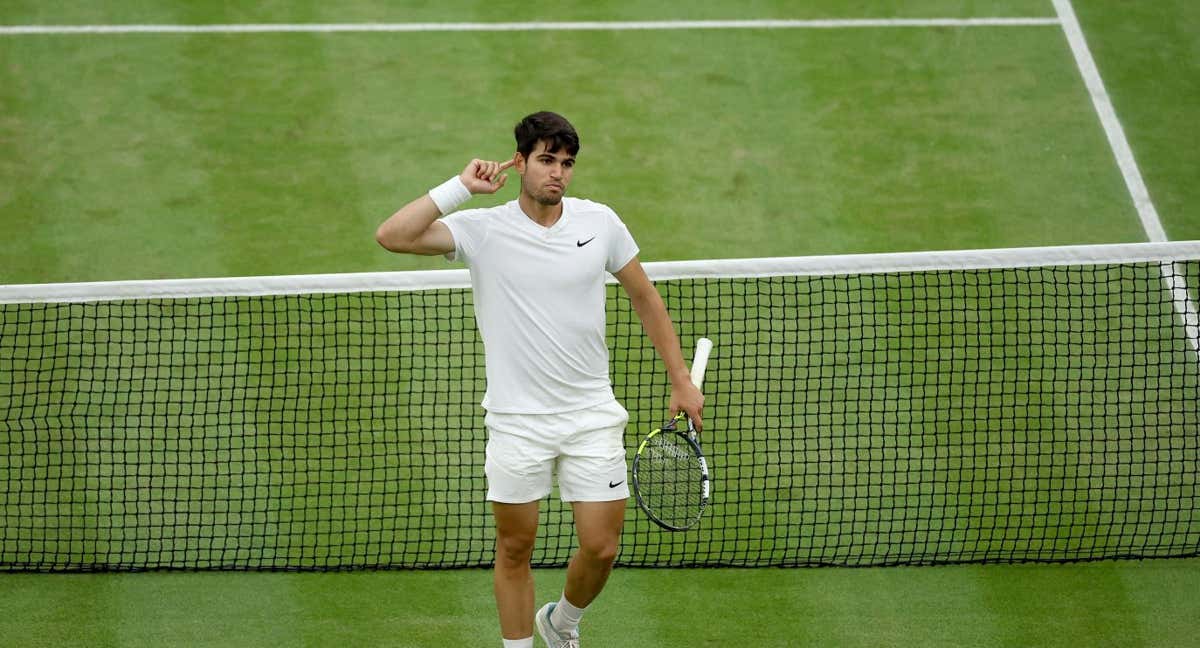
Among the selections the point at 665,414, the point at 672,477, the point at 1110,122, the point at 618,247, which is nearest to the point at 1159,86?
the point at 1110,122

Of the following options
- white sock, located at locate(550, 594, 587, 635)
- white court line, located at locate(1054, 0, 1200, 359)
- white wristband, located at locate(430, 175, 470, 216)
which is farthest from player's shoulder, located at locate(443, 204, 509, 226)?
white court line, located at locate(1054, 0, 1200, 359)

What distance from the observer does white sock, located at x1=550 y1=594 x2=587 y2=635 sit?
677 centimetres

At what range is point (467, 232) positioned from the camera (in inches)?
244

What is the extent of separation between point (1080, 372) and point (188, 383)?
19.1 ft

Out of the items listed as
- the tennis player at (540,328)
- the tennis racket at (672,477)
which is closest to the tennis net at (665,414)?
the tennis racket at (672,477)

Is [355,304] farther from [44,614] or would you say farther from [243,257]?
[44,614]

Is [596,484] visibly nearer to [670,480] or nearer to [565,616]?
[670,480]

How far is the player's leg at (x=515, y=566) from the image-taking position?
21.0 feet

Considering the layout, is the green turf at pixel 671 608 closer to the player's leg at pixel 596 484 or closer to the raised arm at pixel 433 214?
the player's leg at pixel 596 484

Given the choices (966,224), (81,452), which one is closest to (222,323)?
(81,452)

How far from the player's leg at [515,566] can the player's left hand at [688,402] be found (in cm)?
77

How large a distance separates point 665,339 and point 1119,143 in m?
7.57

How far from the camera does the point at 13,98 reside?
41.9 feet

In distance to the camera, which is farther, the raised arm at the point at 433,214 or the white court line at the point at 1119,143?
the white court line at the point at 1119,143
